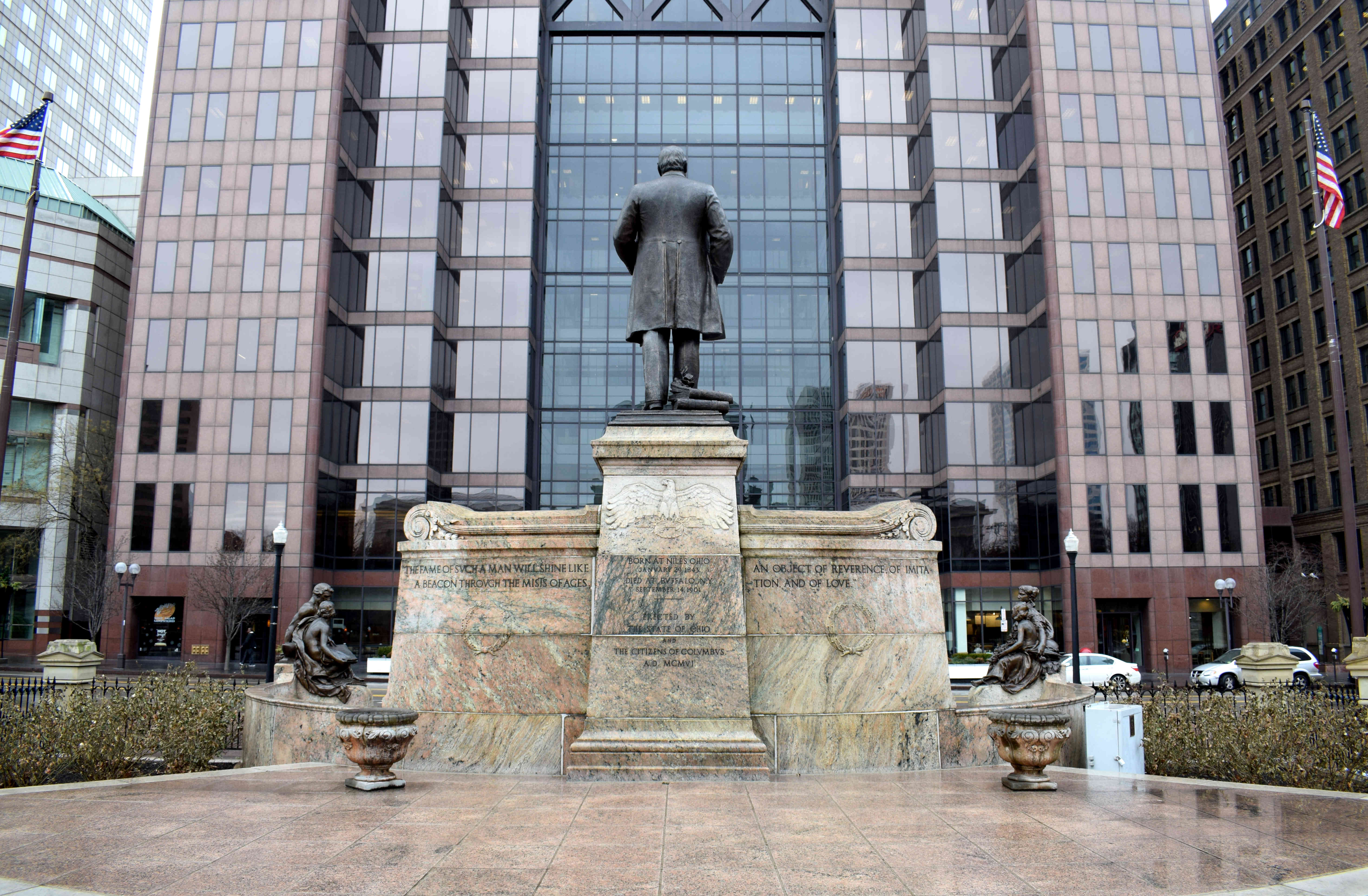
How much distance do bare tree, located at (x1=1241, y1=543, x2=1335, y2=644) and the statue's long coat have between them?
37.6 meters

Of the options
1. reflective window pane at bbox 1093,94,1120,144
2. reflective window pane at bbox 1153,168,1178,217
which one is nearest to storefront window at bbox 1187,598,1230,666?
reflective window pane at bbox 1153,168,1178,217

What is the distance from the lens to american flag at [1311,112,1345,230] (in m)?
25.8

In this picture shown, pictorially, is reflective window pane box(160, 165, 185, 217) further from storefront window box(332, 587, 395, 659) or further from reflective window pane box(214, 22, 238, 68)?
storefront window box(332, 587, 395, 659)

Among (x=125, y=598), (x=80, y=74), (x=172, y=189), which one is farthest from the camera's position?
(x=80, y=74)

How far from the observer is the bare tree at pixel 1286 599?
146ft

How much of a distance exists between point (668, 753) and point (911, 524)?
409cm

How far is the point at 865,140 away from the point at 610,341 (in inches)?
763

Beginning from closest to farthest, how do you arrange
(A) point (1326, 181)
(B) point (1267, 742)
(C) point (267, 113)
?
(B) point (1267, 742), (A) point (1326, 181), (C) point (267, 113)

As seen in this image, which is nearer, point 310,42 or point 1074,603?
point 1074,603

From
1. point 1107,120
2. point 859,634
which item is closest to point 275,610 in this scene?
point 859,634

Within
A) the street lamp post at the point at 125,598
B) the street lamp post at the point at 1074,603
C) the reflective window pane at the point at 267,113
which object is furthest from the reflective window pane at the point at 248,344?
the street lamp post at the point at 1074,603

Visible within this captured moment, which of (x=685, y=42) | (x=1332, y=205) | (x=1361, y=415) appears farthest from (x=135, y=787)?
(x=1361, y=415)

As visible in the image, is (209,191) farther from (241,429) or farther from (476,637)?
(476,637)

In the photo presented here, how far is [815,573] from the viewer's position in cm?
1084
